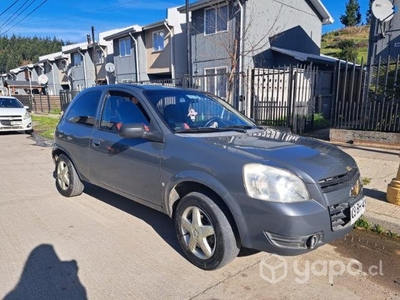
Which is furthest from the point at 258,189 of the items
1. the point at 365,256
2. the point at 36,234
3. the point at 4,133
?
the point at 4,133

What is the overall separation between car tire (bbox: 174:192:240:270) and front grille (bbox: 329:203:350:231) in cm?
84

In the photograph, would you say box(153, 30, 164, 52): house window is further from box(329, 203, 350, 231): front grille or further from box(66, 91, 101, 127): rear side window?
box(329, 203, 350, 231): front grille

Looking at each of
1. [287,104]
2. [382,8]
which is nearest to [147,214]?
[287,104]

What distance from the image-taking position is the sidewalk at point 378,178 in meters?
3.75

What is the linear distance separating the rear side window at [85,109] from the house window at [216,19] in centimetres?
1359

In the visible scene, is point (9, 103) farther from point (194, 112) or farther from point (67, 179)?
point (194, 112)

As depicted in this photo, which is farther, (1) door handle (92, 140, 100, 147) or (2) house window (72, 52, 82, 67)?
(2) house window (72, 52, 82, 67)

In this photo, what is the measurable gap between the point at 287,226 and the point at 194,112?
1822mm

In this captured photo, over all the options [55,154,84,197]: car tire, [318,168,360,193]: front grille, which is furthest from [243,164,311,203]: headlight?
[55,154,84,197]: car tire

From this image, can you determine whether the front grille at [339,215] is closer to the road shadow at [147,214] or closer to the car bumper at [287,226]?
the car bumper at [287,226]

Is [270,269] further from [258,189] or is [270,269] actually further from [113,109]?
[113,109]

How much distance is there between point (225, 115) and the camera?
13.1 feet

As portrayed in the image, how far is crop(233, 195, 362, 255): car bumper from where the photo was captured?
2.38 metres

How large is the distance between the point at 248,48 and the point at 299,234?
15.3 metres
